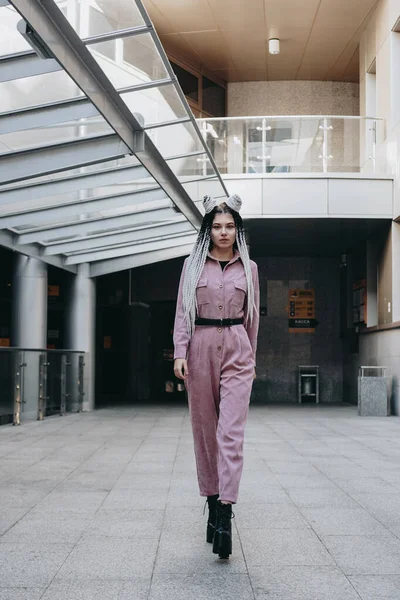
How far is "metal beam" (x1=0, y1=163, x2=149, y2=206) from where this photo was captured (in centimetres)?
1080

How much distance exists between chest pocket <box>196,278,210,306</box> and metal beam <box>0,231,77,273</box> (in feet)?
29.6

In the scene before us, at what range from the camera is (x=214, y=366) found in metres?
4.08

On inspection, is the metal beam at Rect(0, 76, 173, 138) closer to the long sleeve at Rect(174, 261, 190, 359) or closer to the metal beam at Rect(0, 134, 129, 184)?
the metal beam at Rect(0, 134, 129, 184)

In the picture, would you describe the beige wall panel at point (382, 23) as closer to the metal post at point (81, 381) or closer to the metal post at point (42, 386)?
the metal post at point (81, 381)

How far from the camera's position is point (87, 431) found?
443 inches

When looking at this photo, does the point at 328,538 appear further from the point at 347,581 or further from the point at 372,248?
the point at 372,248

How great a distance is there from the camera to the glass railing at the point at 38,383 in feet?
38.6

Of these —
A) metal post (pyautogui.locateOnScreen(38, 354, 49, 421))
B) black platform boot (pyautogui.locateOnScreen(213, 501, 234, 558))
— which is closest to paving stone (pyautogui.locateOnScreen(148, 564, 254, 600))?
black platform boot (pyautogui.locateOnScreen(213, 501, 234, 558))

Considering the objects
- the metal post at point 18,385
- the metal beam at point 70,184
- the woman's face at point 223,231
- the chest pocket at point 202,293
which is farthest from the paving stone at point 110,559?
the metal post at point 18,385

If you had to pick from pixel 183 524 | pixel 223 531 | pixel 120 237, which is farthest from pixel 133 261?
pixel 223 531

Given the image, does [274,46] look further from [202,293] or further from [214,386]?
[214,386]

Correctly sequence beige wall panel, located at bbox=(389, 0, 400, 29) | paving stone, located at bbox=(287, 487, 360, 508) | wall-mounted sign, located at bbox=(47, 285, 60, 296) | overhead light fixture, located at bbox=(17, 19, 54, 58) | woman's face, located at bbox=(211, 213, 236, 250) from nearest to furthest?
1. woman's face, located at bbox=(211, 213, 236, 250)
2. paving stone, located at bbox=(287, 487, 360, 508)
3. overhead light fixture, located at bbox=(17, 19, 54, 58)
4. beige wall panel, located at bbox=(389, 0, 400, 29)
5. wall-mounted sign, located at bbox=(47, 285, 60, 296)

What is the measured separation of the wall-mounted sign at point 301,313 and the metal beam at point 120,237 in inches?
270

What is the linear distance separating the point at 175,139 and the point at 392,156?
6.75 metres
